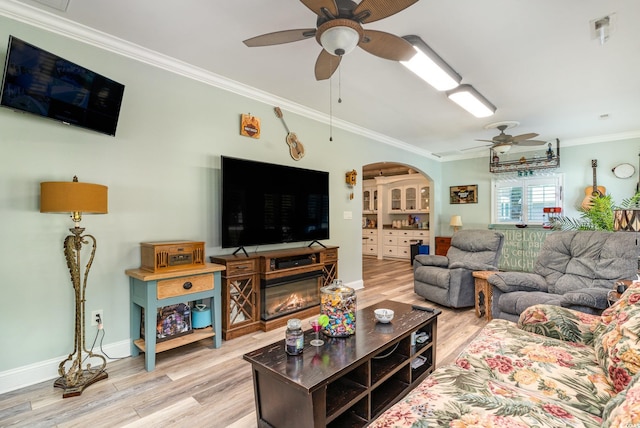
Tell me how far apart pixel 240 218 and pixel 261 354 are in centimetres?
179

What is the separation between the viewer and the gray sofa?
8.27 ft

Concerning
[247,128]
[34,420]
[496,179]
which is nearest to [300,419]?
[34,420]

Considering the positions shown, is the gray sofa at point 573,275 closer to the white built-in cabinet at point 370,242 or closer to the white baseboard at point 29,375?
the white baseboard at point 29,375

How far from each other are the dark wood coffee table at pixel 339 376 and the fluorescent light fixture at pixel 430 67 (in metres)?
2.08

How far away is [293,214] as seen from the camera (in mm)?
3684

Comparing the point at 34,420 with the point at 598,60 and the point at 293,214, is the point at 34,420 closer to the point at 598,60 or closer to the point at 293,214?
the point at 293,214

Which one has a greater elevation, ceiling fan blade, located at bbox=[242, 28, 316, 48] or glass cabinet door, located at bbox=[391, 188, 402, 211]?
ceiling fan blade, located at bbox=[242, 28, 316, 48]

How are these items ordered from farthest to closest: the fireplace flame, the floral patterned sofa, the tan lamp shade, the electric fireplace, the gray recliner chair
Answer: the gray recliner chair, the fireplace flame, the electric fireplace, the tan lamp shade, the floral patterned sofa

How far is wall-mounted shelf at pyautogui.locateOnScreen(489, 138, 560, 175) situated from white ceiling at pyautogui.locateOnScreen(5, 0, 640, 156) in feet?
4.14

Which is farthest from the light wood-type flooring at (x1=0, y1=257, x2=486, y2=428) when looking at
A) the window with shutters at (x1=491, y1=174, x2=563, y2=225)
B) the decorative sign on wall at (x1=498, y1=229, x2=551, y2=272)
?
the window with shutters at (x1=491, y1=174, x2=563, y2=225)

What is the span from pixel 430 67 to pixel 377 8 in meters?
1.42

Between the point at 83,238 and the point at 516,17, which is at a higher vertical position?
the point at 516,17

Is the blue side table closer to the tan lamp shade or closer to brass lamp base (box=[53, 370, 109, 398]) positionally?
brass lamp base (box=[53, 370, 109, 398])

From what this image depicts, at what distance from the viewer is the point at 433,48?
104 inches
